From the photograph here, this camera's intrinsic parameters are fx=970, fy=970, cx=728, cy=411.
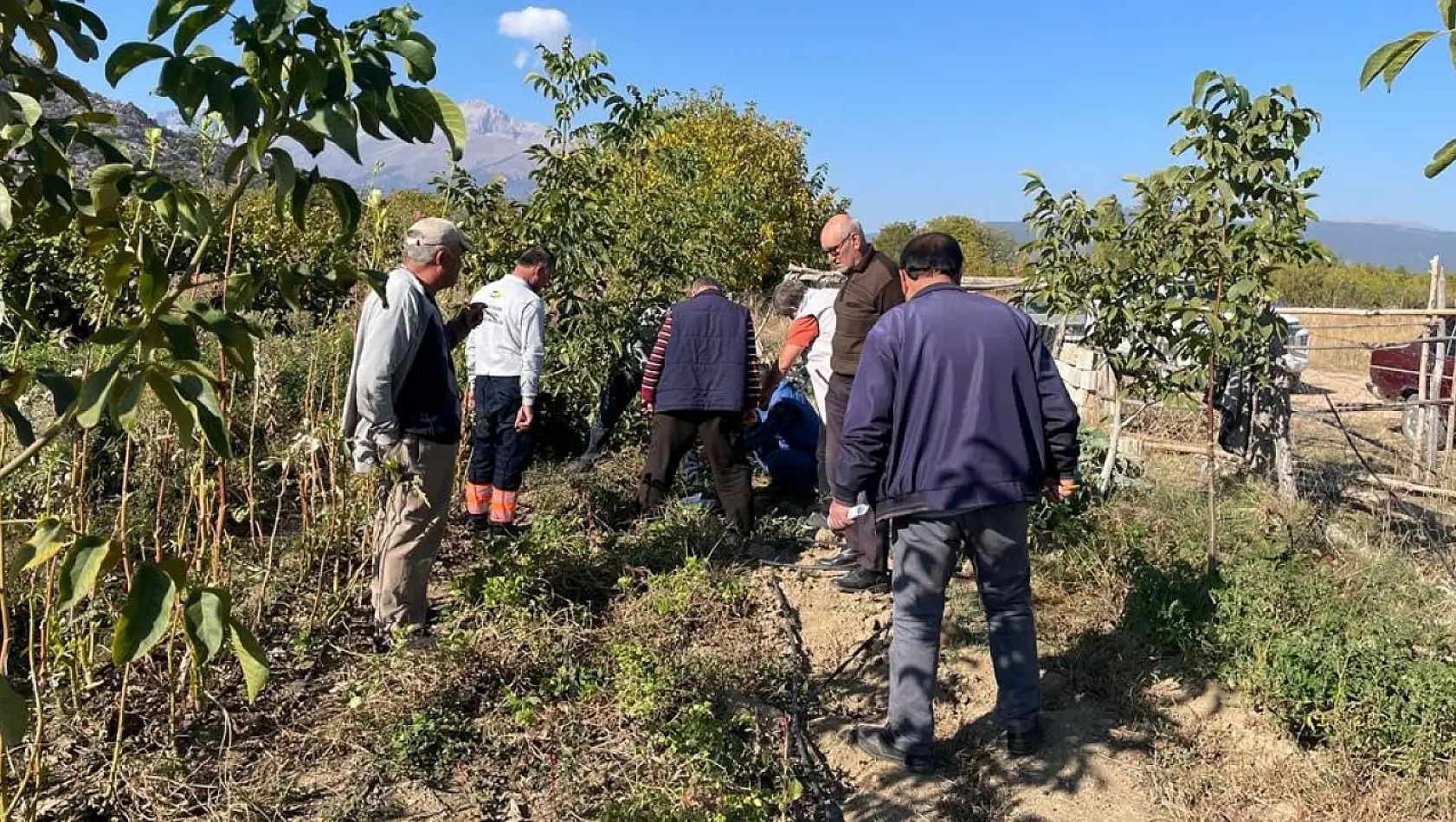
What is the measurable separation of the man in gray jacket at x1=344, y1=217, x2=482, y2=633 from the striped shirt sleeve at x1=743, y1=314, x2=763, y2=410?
203cm

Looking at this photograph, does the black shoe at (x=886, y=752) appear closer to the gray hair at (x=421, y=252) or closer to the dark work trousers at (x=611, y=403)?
the gray hair at (x=421, y=252)

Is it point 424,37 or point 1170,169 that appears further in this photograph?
point 1170,169

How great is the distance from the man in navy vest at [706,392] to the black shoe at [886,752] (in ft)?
7.36

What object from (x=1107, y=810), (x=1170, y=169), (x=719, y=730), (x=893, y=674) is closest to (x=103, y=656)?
(x=719, y=730)

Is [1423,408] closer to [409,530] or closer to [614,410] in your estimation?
[614,410]

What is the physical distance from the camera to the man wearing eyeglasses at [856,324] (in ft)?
15.8

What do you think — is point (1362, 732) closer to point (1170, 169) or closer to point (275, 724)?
A: point (1170, 169)

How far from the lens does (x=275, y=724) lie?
3270mm

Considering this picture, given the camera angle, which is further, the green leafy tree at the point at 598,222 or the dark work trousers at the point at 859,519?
the green leafy tree at the point at 598,222

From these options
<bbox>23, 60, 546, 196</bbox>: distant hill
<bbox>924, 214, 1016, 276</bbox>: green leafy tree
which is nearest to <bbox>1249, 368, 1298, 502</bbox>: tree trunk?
<bbox>23, 60, 546, 196</bbox>: distant hill

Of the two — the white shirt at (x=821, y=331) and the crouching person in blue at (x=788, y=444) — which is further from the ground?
Answer: the white shirt at (x=821, y=331)

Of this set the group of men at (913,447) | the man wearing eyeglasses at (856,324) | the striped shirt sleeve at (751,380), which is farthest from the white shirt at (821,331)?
the group of men at (913,447)

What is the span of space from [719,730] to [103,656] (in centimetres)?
218

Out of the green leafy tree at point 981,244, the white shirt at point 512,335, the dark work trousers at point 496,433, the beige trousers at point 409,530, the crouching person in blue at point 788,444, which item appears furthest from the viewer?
the green leafy tree at point 981,244
